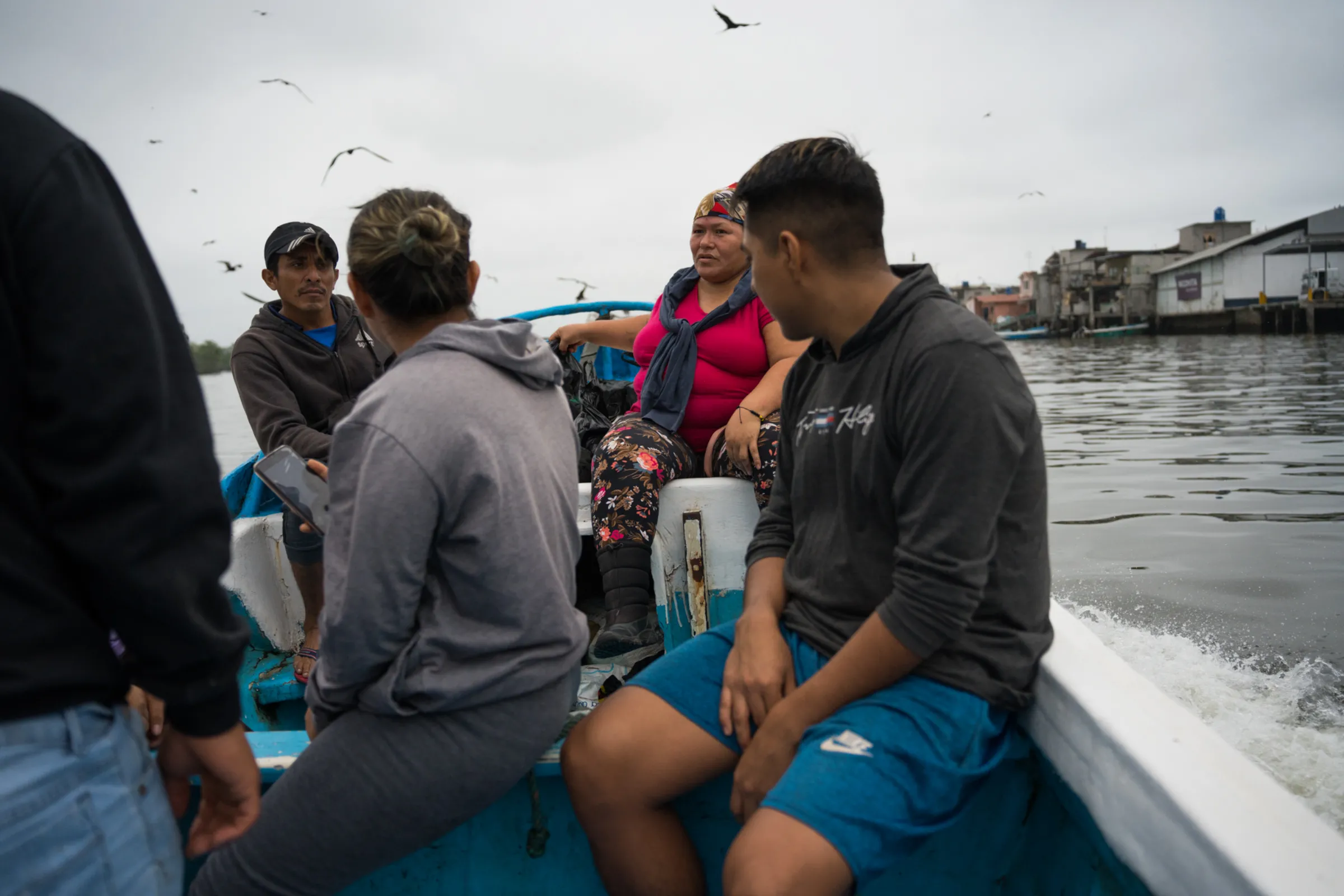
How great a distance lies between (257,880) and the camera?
4.51 ft

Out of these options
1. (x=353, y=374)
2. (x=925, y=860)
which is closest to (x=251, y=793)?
(x=925, y=860)

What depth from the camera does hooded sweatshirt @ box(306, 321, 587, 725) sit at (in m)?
1.34

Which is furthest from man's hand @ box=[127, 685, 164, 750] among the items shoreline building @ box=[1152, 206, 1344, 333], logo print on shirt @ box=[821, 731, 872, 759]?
shoreline building @ box=[1152, 206, 1344, 333]

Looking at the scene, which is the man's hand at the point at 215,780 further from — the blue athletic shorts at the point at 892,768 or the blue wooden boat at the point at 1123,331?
the blue wooden boat at the point at 1123,331

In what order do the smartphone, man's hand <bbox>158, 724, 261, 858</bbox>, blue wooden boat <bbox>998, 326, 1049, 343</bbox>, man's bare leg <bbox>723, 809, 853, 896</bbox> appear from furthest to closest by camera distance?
blue wooden boat <bbox>998, 326, 1049, 343</bbox> < the smartphone < man's bare leg <bbox>723, 809, 853, 896</bbox> < man's hand <bbox>158, 724, 261, 858</bbox>

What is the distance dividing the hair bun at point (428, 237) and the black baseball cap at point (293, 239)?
6.79 feet

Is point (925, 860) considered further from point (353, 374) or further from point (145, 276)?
point (353, 374)

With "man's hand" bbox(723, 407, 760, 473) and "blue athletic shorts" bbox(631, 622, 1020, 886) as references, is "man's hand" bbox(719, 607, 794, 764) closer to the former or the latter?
"blue athletic shorts" bbox(631, 622, 1020, 886)

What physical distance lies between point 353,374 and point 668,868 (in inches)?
104

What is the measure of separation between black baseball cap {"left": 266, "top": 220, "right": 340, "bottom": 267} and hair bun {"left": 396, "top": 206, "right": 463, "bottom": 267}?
2.07 meters

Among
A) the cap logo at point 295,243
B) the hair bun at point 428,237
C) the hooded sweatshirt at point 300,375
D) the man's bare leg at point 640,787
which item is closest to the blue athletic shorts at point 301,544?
the hooded sweatshirt at point 300,375

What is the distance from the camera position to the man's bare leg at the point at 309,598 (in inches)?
125

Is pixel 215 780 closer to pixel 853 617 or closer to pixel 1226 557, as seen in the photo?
pixel 853 617

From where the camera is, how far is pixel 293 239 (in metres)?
3.32
